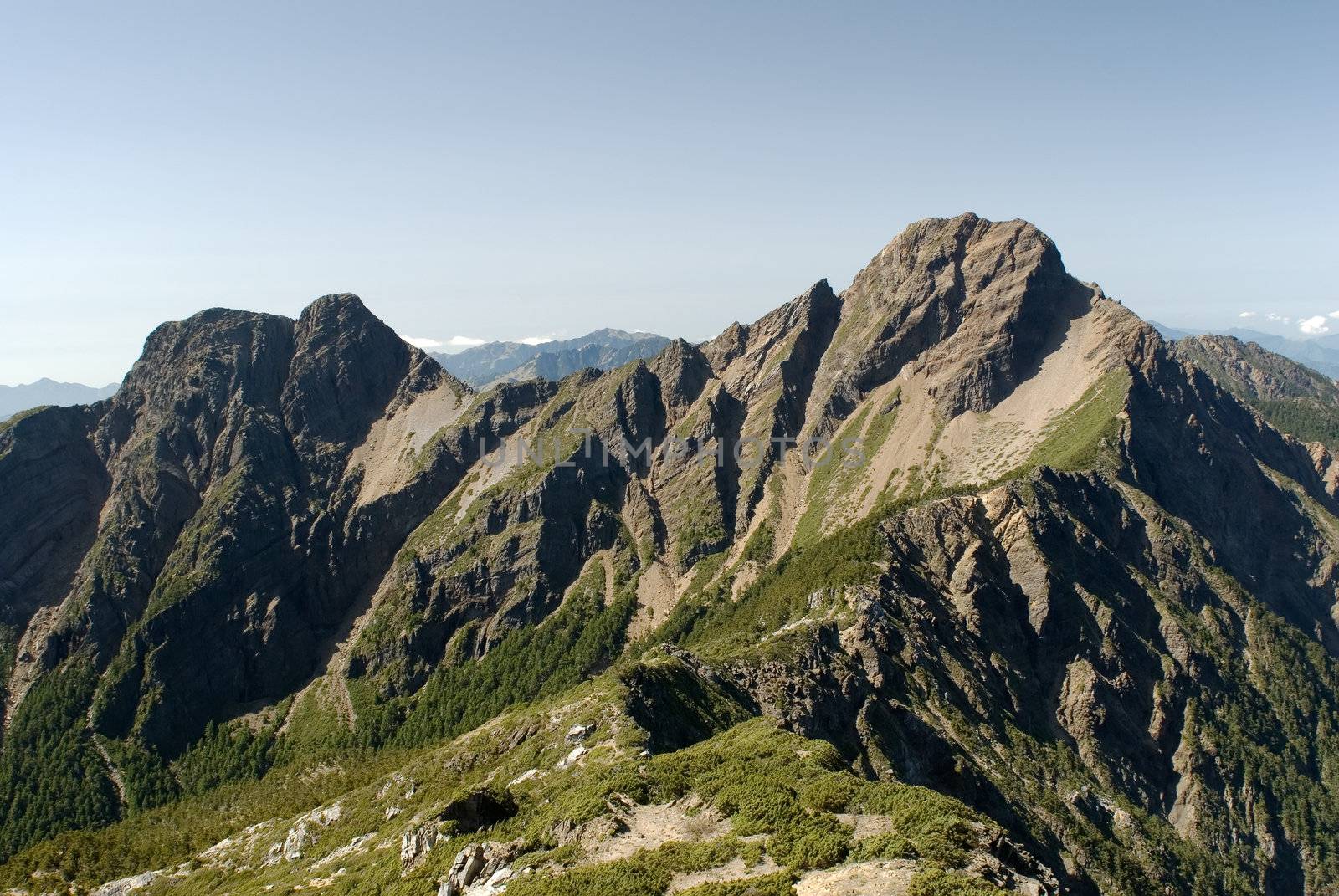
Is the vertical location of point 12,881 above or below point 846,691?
below

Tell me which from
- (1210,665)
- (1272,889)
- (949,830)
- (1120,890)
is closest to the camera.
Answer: (949,830)

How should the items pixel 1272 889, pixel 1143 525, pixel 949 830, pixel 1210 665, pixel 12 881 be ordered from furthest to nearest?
pixel 1143 525 < pixel 1210 665 < pixel 1272 889 < pixel 12 881 < pixel 949 830

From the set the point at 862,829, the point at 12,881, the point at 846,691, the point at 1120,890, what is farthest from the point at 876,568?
the point at 12,881

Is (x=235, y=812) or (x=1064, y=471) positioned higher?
(x=1064, y=471)

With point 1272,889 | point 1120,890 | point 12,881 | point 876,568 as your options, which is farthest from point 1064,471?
point 12,881

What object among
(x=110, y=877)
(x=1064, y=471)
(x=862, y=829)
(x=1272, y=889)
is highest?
(x=1064, y=471)

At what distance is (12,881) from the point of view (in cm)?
12612

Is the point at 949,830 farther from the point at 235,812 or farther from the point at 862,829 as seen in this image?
the point at 235,812

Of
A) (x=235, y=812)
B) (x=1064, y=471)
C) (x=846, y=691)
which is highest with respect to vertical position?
(x=1064, y=471)

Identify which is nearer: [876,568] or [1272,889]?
[1272,889]

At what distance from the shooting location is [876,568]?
157500 mm

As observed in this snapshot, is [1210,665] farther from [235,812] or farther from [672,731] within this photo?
[235,812]

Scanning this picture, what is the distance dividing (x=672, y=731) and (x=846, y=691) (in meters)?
32.1

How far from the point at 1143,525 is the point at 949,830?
Answer: 175 m
